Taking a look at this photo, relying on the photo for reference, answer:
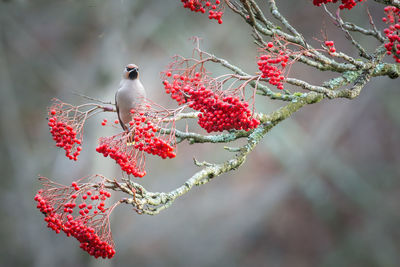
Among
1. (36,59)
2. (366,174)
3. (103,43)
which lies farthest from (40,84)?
(366,174)

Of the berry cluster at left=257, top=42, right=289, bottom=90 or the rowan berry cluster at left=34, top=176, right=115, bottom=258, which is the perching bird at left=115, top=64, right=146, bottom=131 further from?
the berry cluster at left=257, top=42, right=289, bottom=90

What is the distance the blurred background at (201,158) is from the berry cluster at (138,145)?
6.46m

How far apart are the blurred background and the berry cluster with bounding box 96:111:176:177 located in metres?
6.46

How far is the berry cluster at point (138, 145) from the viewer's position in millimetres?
2145

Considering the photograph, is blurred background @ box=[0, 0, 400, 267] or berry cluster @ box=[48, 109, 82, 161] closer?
berry cluster @ box=[48, 109, 82, 161]

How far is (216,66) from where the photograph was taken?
31.6ft

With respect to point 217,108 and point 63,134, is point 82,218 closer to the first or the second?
point 63,134

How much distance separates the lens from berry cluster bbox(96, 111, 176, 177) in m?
2.14

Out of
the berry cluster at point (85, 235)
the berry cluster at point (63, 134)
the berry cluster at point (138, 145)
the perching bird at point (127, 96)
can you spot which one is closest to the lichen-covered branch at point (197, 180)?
the berry cluster at point (138, 145)

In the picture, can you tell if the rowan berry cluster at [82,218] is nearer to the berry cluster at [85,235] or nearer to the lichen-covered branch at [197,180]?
the berry cluster at [85,235]

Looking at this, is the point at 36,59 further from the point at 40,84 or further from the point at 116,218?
the point at 116,218

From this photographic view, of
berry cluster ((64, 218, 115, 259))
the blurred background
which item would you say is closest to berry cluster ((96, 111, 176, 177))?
berry cluster ((64, 218, 115, 259))

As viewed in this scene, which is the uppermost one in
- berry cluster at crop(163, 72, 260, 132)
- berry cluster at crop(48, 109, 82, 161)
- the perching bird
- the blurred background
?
the blurred background

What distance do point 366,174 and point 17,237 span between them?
7.07 meters
